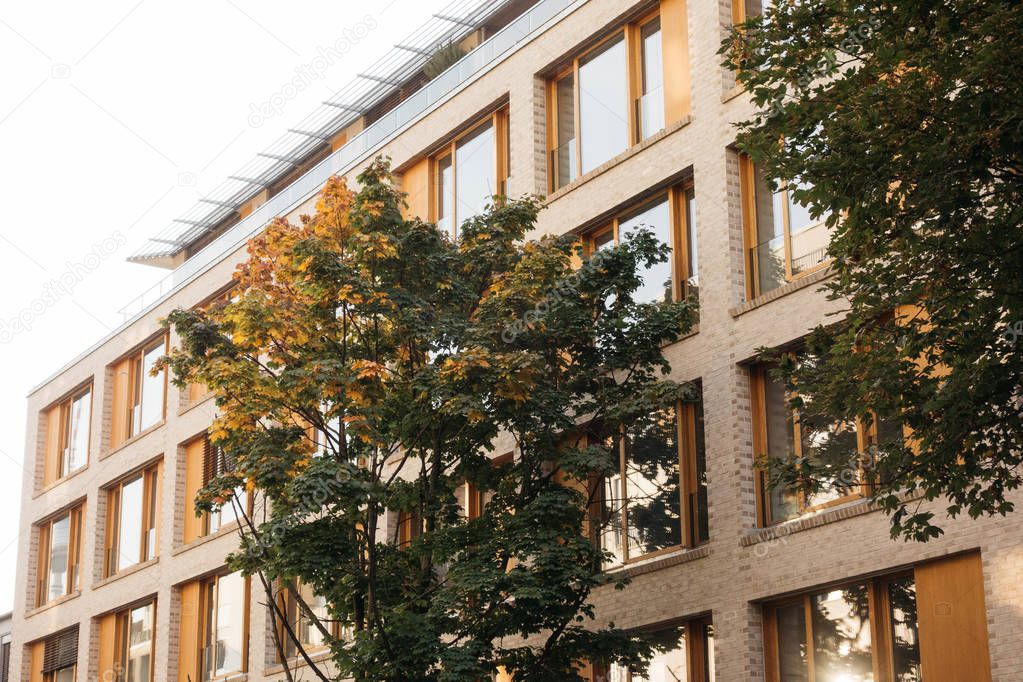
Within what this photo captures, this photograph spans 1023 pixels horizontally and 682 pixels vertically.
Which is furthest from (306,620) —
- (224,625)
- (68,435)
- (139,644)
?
(68,435)

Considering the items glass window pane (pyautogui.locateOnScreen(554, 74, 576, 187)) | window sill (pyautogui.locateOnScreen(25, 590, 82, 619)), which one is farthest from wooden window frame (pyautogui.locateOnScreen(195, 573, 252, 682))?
glass window pane (pyautogui.locateOnScreen(554, 74, 576, 187))

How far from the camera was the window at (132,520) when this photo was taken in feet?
135

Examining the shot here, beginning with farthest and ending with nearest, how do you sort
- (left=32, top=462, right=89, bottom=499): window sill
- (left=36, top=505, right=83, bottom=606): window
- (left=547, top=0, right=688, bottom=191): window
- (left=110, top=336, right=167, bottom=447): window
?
(left=32, top=462, right=89, bottom=499): window sill → (left=36, top=505, right=83, bottom=606): window → (left=110, top=336, right=167, bottom=447): window → (left=547, top=0, right=688, bottom=191): window

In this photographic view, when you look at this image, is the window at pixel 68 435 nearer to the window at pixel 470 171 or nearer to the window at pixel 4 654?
the window at pixel 4 654

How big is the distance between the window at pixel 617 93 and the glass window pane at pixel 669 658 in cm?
863

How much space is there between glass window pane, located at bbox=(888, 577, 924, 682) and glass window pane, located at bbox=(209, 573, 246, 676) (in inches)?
790

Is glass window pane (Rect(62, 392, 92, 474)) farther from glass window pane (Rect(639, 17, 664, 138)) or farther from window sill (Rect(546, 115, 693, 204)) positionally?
glass window pane (Rect(639, 17, 664, 138))

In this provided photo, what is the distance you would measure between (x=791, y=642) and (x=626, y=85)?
10.7 meters

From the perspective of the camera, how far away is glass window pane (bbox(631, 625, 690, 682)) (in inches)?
907

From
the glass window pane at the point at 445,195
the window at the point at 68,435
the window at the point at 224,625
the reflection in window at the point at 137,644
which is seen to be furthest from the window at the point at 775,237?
the window at the point at 68,435

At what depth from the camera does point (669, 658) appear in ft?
76.3

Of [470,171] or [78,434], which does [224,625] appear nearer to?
[78,434]

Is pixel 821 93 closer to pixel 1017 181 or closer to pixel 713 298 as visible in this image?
pixel 1017 181

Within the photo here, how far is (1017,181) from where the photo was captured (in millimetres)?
13461
